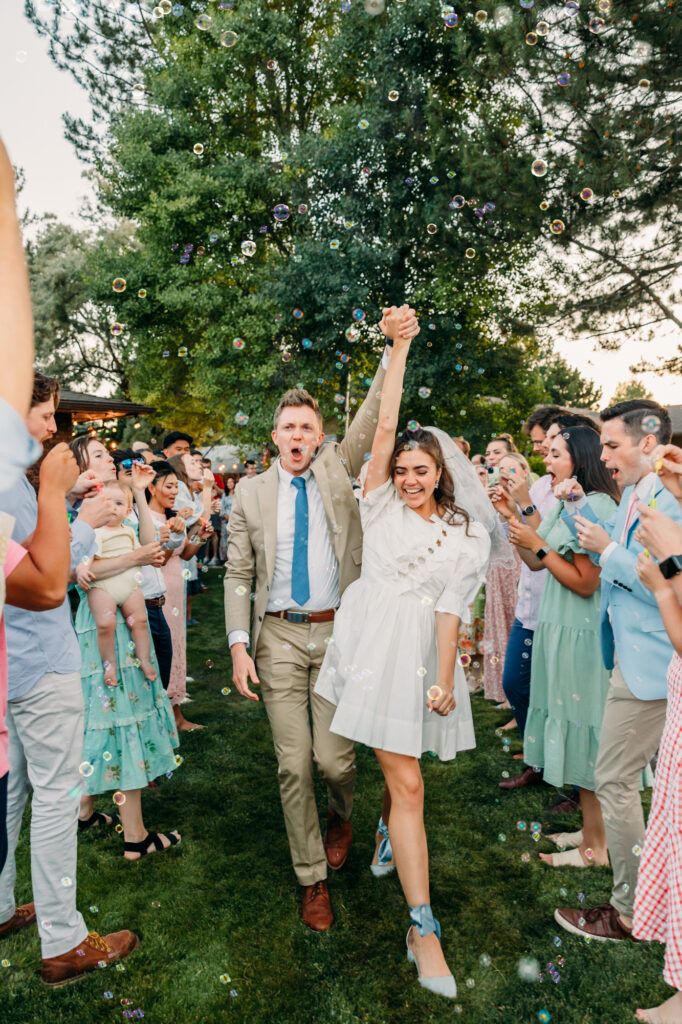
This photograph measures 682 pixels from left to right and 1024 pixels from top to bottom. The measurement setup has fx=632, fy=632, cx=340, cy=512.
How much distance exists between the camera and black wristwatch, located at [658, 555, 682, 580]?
2.07 metres

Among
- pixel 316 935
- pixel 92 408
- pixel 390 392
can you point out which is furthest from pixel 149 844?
pixel 92 408

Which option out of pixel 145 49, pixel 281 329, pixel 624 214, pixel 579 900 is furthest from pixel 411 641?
pixel 145 49

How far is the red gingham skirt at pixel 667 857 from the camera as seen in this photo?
220cm

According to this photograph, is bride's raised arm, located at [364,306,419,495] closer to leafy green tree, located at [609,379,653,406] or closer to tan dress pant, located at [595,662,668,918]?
tan dress pant, located at [595,662,668,918]

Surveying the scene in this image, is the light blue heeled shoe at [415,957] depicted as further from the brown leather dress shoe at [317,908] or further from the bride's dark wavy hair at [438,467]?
the bride's dark wavy hair at [438,467]

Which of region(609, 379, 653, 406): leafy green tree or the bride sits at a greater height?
region(609, 379, 653, 406): leafy green tree

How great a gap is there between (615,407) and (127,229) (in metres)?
28.4

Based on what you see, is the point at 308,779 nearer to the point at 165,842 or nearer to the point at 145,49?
the point at 165,842

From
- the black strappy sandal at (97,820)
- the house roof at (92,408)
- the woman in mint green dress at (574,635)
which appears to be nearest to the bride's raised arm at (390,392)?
the woman in mint green dress at (574,635)

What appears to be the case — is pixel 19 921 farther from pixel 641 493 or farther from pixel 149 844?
pixel 641 493

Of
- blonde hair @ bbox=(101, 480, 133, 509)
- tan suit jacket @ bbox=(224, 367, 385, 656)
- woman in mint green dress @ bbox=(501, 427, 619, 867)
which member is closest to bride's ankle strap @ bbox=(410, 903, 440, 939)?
woman in mint green dress @ bbox=(501, 427, 619, 867)

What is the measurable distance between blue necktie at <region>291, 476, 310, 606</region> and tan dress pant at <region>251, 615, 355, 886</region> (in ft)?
0.59

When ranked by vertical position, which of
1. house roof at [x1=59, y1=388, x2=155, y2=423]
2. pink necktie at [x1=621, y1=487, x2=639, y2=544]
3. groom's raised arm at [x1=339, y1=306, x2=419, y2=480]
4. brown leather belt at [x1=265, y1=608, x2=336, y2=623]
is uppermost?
house roof at [x1=59, y1=388, x2=155, y2=423]

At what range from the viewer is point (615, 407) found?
10.00ft
